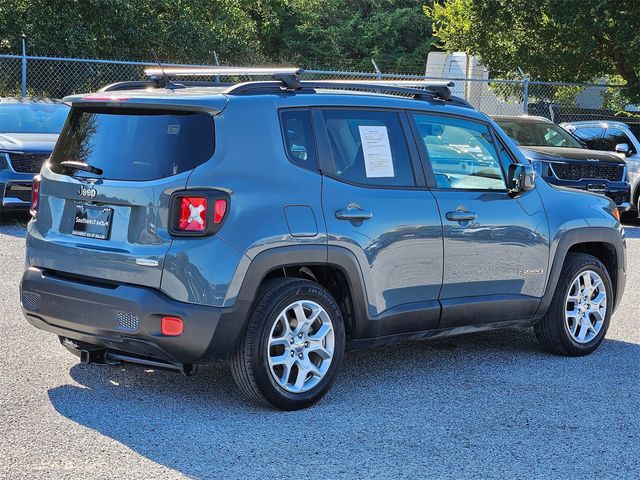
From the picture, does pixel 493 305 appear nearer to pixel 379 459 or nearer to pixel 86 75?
pixel 379 459

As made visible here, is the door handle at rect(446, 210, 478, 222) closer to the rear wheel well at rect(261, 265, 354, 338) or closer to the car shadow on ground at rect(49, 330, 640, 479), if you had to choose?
the rear wheel well at rect(261, 265, 354, 338)

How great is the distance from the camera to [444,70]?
1344 inches

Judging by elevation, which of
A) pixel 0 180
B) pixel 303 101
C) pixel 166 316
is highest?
pixel 303 101

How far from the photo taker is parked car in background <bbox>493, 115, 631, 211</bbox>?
586 inches

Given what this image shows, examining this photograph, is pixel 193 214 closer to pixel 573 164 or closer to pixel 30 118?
pixel 30 118

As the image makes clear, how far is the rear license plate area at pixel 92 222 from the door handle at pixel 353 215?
1.26 metres

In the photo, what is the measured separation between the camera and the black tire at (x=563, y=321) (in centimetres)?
706

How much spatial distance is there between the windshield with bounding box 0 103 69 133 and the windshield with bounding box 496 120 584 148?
6.90m

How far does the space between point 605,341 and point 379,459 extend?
3470mm

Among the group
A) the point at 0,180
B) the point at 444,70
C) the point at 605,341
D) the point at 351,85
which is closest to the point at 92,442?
the point at 351,85

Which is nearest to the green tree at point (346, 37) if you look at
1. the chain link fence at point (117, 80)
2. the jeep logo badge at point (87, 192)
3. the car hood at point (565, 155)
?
the chain link fence at point (117, 80)

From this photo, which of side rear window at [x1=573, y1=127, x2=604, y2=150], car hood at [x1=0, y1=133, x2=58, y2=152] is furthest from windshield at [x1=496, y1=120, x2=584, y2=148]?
car hood at [x1=0, y1=133, x2=58, y2=152]

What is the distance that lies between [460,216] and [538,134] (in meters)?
10.6

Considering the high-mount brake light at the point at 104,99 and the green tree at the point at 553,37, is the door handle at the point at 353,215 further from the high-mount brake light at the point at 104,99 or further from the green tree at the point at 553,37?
the green tree at the point at 553,37
